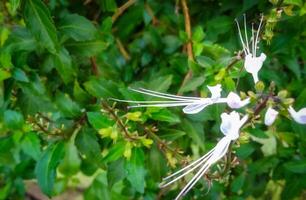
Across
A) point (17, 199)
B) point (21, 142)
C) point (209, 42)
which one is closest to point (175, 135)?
point (209, 42)

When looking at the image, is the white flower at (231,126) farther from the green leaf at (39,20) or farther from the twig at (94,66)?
the twig at (94,66)

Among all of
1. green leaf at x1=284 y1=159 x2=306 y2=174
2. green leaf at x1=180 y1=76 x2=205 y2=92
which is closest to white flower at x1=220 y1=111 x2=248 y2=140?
green leaf at x1=180 y1=76 x2=205 y2=92

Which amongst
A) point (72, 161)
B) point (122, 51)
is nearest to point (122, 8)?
point (122, 51)

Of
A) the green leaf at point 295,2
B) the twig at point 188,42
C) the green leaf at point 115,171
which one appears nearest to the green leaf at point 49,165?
the green leaf at point 115,171

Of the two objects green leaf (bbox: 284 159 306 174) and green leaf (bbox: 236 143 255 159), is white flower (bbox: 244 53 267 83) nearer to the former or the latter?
green leaf (bbox: 284 159 306 174)

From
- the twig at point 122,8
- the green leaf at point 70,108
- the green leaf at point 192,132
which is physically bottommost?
the green leaf at point 192,132

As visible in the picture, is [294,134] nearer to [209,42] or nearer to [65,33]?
[209,42]

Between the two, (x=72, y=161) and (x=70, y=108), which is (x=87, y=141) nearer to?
(x=70, y=108)
